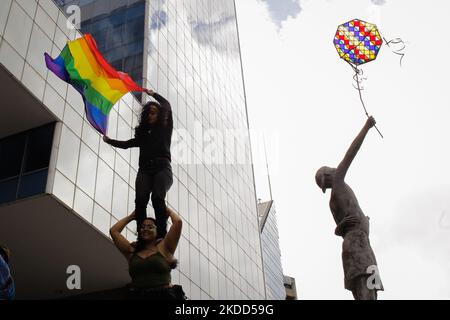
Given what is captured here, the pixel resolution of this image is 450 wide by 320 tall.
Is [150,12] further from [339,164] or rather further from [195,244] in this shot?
[339,164]

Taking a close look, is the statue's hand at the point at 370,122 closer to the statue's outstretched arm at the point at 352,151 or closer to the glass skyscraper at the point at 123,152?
the statue's outstretched arm at the point at 352,151

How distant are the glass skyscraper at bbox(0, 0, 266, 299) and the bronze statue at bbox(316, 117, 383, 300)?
15500mm

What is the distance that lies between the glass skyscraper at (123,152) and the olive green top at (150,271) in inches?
590

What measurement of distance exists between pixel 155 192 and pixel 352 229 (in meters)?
2.45

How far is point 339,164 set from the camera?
588 centimetres

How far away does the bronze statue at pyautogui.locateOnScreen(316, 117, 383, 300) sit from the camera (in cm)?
505

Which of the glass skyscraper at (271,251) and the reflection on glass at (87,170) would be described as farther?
the glass skyscraper at (271,251)

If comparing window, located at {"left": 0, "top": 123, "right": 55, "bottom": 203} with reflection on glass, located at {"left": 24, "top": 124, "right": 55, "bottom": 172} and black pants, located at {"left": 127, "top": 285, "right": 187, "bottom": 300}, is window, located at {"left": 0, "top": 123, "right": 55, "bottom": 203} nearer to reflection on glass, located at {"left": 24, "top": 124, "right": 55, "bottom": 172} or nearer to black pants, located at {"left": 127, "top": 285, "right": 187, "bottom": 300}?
reflection on glass, located at {"left": 24, "top": 124, "right": 55, "bottom": 172}

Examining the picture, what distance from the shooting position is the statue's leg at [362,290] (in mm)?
4992

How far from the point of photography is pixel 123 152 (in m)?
25.5

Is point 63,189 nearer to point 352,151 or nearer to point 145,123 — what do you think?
point 145,123

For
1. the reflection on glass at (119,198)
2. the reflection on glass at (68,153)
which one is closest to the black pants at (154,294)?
the reflection on glass at (68,153)
